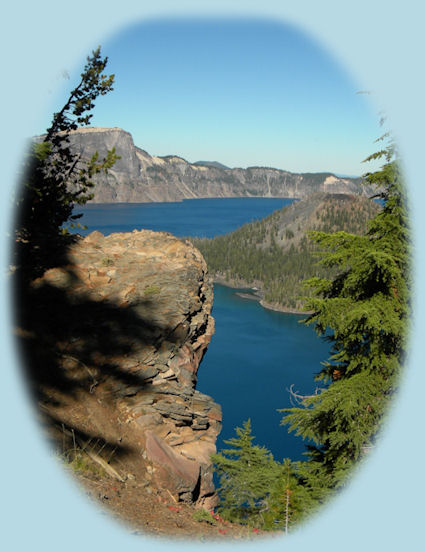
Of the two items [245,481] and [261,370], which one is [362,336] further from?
[261,370]

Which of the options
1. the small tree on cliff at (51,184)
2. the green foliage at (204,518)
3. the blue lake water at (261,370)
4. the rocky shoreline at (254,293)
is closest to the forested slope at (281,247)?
the rocky shoreline at (254,293)

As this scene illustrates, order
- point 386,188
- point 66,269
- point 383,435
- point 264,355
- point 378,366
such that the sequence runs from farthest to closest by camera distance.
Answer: point 264,355
point 66,269
point 386,188
point 378,366
point 383,435

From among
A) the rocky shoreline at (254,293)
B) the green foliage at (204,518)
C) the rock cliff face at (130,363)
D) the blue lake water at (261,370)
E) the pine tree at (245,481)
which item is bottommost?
the blue lake water at (261,370)

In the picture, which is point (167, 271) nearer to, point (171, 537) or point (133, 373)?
point (133, 373)

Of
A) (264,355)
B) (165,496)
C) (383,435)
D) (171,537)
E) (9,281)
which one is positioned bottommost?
(264,355)

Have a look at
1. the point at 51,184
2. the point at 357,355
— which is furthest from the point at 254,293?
the point at 357,355

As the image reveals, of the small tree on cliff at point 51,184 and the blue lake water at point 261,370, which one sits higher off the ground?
the small tree on cliff at point 51,184

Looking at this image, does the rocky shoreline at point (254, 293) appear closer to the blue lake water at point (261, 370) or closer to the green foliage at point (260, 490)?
the blue lake water at point (261, 370)

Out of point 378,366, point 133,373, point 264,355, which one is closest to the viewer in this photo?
point 378,366

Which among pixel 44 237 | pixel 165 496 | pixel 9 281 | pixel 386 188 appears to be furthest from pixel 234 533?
pixel 44 237
